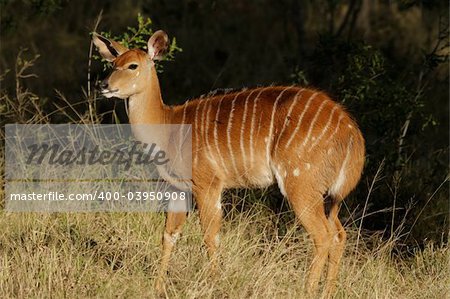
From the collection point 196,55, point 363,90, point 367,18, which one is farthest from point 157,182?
point 367,18

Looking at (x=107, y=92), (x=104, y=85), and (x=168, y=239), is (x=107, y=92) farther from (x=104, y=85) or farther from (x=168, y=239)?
(x=168, y=239)

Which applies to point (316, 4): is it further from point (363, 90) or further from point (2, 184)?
point (2, 184)

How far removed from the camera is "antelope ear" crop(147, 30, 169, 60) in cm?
580

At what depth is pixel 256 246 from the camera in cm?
503

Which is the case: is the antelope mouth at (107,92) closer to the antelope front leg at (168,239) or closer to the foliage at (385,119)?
the antelope front leg at (168,239)

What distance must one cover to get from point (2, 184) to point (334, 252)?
2065 millimetres

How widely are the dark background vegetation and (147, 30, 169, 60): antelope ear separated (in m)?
0.69

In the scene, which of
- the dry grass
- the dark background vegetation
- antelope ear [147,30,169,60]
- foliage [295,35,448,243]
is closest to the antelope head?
antelope ear [147,30,169,60]

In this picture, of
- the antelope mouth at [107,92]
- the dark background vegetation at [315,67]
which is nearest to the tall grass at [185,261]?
the dark background vegetation at [315,67]

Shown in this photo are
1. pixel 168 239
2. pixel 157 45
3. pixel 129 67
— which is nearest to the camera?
pixel 168 239

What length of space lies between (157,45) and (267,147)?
0.96 metres

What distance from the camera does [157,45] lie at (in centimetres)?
584

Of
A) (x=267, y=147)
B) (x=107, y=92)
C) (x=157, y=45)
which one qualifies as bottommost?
(x=267, y=147)

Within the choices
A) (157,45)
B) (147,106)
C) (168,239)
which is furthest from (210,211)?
(157,45)
